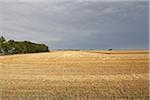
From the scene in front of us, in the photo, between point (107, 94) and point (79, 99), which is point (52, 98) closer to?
point (79, 99)

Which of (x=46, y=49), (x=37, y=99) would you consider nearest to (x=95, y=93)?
(x=37, y=99)

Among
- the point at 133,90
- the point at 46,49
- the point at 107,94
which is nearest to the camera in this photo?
the point at 107,94

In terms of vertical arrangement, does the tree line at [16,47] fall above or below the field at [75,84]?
above

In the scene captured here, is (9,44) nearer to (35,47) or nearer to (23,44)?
(23,44)

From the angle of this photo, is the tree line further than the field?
Yes

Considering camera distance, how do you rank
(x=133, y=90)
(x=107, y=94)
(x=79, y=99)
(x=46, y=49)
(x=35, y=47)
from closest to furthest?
(x=79, y=99)
(x=107, y=94)
(x=133, y=90)
(x=35, y=47)
(x=46, y=49)

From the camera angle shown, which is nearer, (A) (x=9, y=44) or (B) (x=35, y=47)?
(A) (x=9, y=44)

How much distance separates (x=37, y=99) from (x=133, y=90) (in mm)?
4370

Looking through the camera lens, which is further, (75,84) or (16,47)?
(16,47)

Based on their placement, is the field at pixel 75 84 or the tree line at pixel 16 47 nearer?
the field at pixel 75 84

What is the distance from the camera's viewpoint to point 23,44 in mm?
86625

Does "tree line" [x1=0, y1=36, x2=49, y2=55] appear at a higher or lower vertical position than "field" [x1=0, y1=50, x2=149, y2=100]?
higher

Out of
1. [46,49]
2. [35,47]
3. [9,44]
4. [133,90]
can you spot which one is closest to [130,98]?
[133,90]

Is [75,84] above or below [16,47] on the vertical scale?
below
